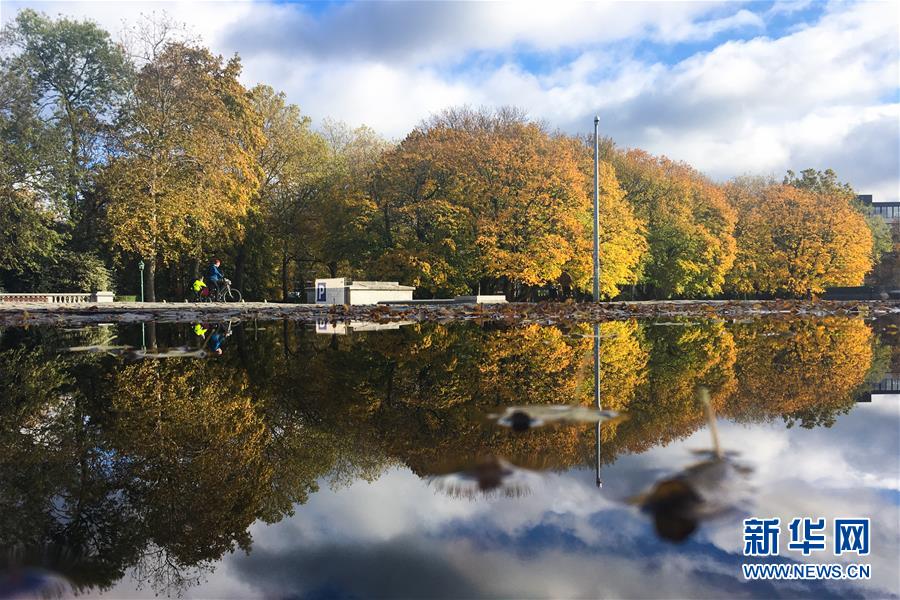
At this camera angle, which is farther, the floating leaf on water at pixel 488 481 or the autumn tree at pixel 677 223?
the autumn tree at pixel 677 223

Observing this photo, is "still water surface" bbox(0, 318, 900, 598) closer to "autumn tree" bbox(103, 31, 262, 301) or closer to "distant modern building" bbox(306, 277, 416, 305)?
"distant modern building" bbox(306, 277, 416, 305)

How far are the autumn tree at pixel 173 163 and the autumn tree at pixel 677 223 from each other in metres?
24.3

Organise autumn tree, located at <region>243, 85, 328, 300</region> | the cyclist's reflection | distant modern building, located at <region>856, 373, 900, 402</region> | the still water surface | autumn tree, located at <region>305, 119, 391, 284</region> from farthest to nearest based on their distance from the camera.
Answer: autumn tree, located at <region>243, 85, 328, 300</region>, autumn tree, located at <region>305, 119, 391, 284</region>, the cyclist's reflection, distant modern building, located at <region>856, 373, 900, 402</region>, the still water surface

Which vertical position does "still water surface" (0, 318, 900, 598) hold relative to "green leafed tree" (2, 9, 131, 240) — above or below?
below

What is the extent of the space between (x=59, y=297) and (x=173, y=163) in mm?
7440

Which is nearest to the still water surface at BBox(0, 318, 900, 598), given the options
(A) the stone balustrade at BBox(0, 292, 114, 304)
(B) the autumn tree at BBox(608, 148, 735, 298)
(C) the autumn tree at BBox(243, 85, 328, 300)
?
(A) the stone balustrade at BBox(0, 292, 114, 304)

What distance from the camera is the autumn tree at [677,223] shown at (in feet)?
129

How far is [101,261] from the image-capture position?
29.6m

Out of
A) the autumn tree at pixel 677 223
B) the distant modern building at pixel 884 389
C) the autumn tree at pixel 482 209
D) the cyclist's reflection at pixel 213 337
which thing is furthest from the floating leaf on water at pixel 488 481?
the autumn tree at pixel 677 223

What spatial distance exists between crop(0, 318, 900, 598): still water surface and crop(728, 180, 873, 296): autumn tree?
140 feet

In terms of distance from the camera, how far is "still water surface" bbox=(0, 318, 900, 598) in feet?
6.04

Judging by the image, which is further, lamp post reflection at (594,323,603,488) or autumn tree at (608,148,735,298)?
autumn tree at (608,148,735,298)

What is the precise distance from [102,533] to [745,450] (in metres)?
2.77

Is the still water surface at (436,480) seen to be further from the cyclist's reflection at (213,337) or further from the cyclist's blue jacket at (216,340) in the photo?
the cyclist's blue jacket at (216,340)
